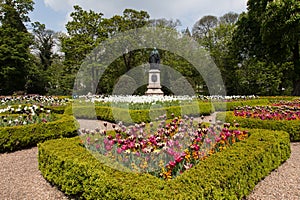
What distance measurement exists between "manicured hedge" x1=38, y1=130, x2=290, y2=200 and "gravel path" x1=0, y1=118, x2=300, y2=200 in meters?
0.13

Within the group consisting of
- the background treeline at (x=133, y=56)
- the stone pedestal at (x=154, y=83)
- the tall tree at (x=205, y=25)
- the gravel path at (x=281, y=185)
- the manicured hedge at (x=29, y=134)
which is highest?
the tall tree at (x=205, y=25)

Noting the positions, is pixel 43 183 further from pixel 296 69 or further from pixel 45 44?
pixel 45 44

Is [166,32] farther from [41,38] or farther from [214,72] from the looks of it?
[41,38]

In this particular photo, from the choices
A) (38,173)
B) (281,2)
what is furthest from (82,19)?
(38,173)

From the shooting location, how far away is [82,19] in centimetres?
2359

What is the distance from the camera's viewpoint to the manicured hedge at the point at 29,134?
5559 millimetres

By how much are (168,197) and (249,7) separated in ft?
71.5

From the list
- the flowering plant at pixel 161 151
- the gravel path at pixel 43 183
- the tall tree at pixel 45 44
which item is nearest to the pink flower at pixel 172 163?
the flowering plant at pixel 161 151

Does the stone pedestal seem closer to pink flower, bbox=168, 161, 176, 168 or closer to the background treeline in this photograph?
the background treeline

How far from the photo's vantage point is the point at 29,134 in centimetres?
584

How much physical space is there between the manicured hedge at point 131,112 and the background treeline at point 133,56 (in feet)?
35.1

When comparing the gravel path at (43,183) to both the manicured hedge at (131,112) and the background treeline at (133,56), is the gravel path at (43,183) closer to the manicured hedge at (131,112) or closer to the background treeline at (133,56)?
the manicured hedge at (131,112)

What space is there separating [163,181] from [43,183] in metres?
2.41

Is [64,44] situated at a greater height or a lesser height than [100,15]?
lesser
